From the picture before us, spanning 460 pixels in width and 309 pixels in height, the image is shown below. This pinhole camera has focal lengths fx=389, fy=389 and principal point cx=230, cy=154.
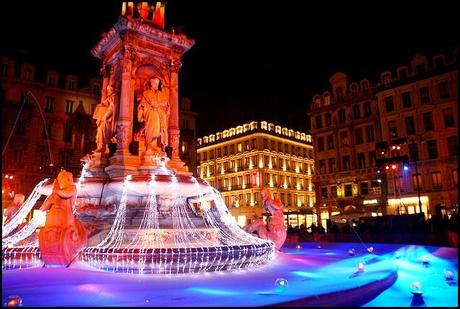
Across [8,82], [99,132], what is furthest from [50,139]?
[99,132]

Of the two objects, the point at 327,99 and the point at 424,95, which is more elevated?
the point at 327,99

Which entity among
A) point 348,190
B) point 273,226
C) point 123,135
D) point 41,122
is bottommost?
point 273,226

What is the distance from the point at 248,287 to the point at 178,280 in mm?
1627

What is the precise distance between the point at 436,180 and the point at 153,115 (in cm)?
4368

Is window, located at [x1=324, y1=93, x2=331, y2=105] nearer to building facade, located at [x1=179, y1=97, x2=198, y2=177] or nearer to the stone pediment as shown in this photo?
building facade, located at [x1=179, y1=97, x2=198, y2=177]

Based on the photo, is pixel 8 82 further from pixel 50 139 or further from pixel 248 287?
pixel 248 287

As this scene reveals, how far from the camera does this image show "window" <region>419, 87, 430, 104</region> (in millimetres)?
49500

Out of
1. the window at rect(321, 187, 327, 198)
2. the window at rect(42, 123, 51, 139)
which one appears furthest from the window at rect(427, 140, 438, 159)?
the window at rect(42, 123, 51, 139)

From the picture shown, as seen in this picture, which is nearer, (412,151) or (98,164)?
(98,164)

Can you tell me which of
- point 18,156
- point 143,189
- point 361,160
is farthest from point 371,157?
point 143,189

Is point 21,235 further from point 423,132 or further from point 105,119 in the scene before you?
point 423,132

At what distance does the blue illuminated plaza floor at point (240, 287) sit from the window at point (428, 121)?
44405mm

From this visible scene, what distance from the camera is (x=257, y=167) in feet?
255

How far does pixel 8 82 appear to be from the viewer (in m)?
46.1
